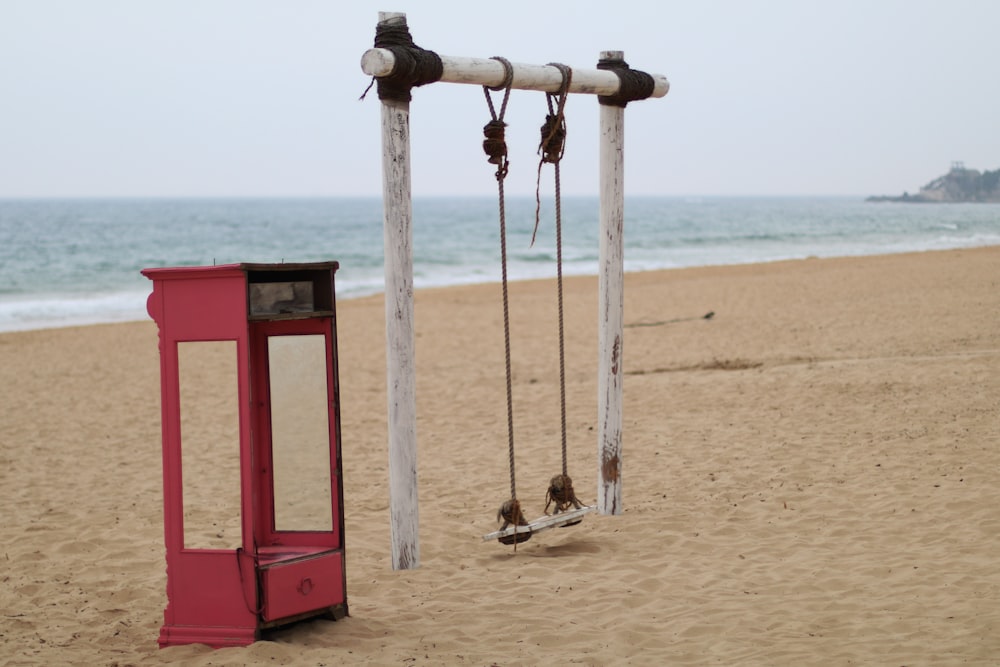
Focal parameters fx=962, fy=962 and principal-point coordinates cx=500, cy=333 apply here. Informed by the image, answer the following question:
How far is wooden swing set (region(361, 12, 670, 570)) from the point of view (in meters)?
4.38

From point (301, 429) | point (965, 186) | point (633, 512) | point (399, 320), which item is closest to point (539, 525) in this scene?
point (633, 512)

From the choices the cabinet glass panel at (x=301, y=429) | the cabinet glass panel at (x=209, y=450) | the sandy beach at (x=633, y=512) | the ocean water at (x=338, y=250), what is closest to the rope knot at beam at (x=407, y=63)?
the cabinet glass panel at (x=301, y=429)

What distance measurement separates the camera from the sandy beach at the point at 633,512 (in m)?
3.83

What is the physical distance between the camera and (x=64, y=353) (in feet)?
46.0

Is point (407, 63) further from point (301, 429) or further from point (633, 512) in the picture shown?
point (633, 512)

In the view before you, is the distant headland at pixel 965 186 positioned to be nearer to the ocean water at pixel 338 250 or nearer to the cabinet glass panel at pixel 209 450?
the ocean water at pixel 338 250

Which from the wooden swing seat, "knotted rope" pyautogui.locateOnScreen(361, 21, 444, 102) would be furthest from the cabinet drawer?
"knotted rope" pyautogui.locateOnScreen(361, 21, 444, 102)

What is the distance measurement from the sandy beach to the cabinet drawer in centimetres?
12

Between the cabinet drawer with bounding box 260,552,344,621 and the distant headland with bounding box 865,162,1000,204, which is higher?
the distant headland with bounding box 865,162,1000,204

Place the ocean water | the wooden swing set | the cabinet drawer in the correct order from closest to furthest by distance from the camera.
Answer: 1. the cabinet drawer
2. the wooden swing set
3. the ocean water

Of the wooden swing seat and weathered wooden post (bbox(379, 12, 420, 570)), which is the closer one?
weathered wooden post (bbox(379, 12, 420, 570))

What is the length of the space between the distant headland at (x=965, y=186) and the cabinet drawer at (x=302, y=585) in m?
110

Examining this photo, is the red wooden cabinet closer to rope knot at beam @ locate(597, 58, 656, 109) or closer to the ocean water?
rope knot at beam @ locate(597, 58, 656, 109)

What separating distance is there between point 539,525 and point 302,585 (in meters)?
1.39
